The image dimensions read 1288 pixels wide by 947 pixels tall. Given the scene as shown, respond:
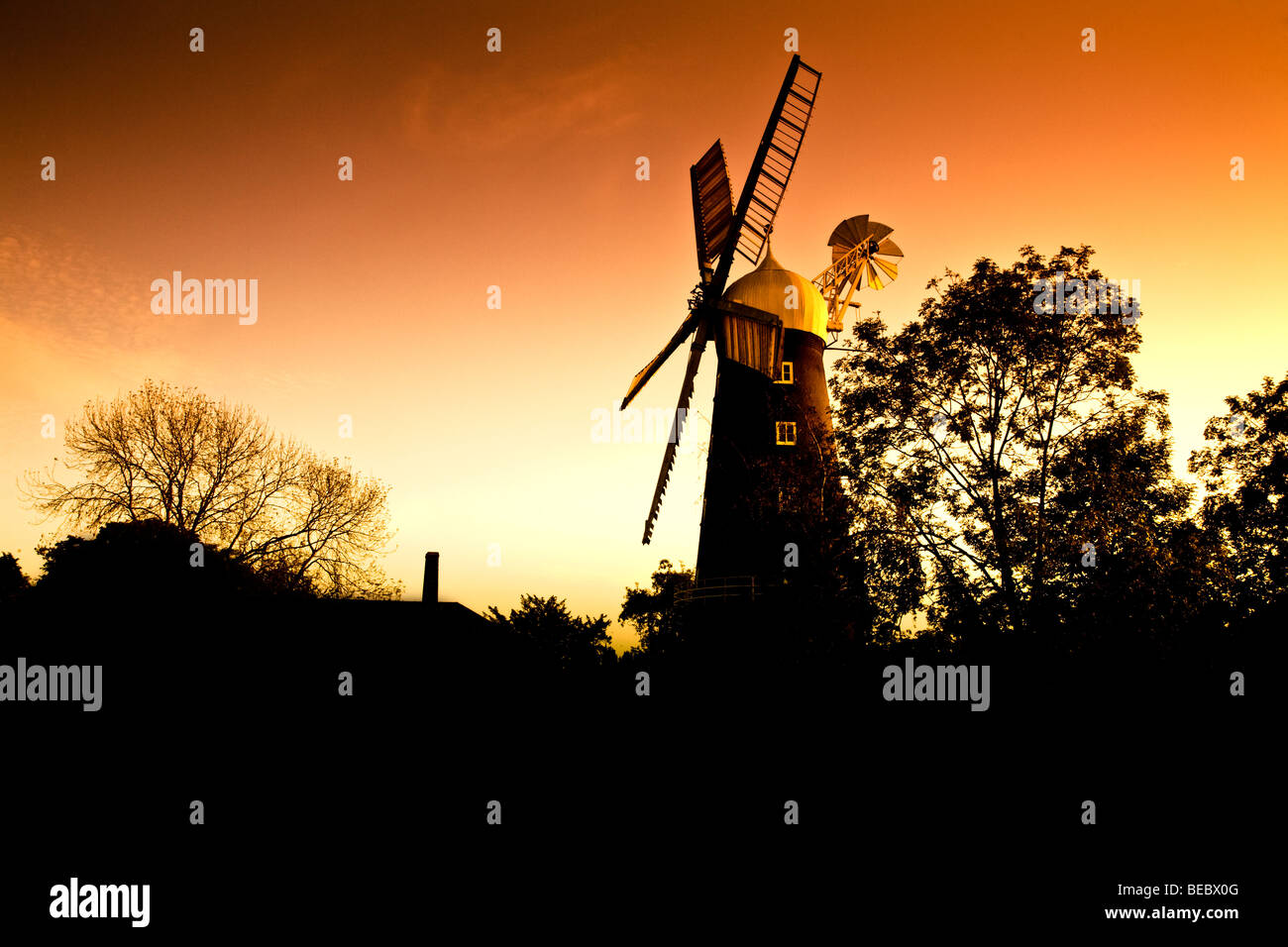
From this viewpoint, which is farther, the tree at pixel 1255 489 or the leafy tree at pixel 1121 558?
the tree at pixel 1255 489

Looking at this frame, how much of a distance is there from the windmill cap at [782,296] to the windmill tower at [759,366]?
4 cm

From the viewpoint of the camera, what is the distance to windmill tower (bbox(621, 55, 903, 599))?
19422 mm

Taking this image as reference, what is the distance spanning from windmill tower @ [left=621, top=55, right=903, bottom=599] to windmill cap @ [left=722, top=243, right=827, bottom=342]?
39mm

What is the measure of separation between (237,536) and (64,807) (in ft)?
60.5

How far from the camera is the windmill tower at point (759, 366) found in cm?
1942

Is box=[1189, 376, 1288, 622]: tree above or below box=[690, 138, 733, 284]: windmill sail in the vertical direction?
below

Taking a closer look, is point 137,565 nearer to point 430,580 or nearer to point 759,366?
point 430,580

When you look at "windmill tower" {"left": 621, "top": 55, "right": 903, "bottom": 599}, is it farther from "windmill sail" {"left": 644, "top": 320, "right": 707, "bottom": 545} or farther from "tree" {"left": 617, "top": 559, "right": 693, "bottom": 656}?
"tree" {"left": 617, "top": 559, "right": 693, "bottom": 656}

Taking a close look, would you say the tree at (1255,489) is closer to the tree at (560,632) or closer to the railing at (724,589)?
the railing at (724,589)

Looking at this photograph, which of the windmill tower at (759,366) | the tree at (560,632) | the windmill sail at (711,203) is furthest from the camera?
the tree at (560,632)

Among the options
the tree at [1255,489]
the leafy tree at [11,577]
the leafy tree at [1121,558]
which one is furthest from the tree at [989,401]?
the leafy tree at [11,577]

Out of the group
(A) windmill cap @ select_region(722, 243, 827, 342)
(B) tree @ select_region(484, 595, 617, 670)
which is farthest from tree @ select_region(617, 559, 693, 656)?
(A) windmill cap @ select_region(722, 243, 827, 342)
